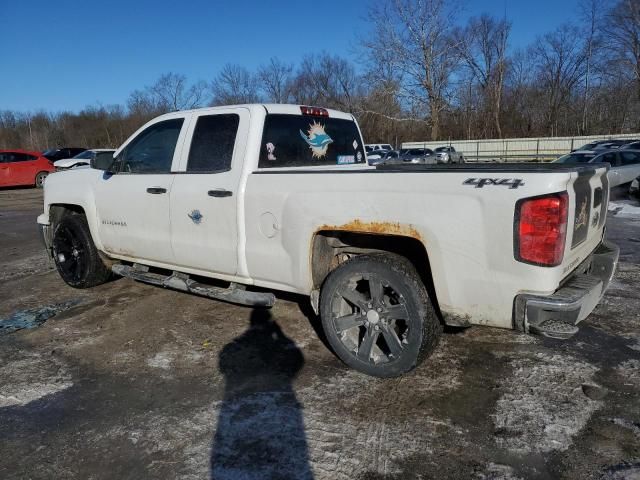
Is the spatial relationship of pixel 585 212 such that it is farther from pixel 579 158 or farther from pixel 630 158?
pixel 579 158

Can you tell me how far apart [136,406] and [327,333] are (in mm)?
1400

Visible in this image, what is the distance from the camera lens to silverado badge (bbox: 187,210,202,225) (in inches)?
165

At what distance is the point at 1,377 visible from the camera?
147 inches

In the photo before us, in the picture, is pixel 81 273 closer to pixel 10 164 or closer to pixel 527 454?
pixel 527 454

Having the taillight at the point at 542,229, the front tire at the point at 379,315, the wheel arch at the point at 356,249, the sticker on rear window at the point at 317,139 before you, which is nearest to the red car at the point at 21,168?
the sticker on rear window at the point at 317,139

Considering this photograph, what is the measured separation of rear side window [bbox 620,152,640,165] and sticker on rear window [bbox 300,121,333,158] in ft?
46.3

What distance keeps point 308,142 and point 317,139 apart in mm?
156

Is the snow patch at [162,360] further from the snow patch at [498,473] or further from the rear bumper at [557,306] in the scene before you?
the rear bumper at [557,306]

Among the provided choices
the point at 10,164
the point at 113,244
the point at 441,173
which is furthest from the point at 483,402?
the point at 10,164

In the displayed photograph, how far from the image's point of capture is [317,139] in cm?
469

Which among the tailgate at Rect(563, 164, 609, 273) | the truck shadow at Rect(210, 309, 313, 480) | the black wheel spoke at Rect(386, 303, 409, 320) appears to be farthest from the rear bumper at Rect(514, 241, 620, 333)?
the truck shadow at Rect(210, 309, 313, 480)

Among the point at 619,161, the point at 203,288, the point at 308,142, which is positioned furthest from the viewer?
the point at 619,161

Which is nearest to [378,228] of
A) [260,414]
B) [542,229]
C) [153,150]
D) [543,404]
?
[542,229]

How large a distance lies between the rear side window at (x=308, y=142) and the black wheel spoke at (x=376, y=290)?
143cm
